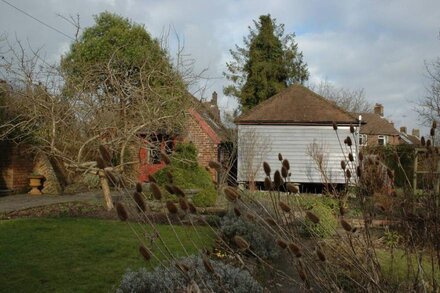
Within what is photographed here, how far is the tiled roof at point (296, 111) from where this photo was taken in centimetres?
2081

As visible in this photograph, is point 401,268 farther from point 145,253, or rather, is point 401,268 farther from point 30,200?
point 30,200

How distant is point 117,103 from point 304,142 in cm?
1000

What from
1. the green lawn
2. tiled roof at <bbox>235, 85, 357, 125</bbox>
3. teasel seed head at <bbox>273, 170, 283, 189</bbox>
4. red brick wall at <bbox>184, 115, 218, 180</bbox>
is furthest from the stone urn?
teasel seed head at <bbox>273, 170, 283, 189</bbox>

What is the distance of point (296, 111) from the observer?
842 inches

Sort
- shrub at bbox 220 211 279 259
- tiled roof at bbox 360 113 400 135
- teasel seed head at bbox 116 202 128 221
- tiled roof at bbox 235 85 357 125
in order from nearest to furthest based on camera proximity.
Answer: teasel seed head at bbox 116 202 128 221 → shrub at bbox 220 211 279 259 → tiled roof at bbox 235 85 357 125 → tiled roof at bbox 360 113 400 135

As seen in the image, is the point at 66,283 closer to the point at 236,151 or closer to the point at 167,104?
the point at 167,104

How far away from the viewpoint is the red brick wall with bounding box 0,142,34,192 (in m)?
19.4

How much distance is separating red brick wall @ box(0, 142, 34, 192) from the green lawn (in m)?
9.58

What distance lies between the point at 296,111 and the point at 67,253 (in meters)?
15.3

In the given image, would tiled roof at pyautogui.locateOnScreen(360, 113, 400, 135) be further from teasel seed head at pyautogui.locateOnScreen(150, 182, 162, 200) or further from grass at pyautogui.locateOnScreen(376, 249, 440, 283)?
teasel seed head at pyautogui.locateOnScreen(150, 182, 162, 200)

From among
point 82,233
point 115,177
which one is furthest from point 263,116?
point 115,177

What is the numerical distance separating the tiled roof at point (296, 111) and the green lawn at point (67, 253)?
1151cm

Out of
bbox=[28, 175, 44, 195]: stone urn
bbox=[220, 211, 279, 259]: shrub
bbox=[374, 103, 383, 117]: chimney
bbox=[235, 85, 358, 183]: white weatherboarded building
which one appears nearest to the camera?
bbox=[220, 211, 279, 259]: shrub

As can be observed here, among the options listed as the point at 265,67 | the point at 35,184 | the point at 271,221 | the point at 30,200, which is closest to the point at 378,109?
the point at 265,67
